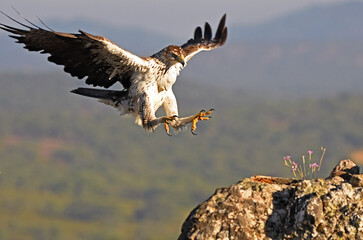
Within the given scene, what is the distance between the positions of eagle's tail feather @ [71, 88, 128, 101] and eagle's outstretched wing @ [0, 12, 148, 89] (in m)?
0.57

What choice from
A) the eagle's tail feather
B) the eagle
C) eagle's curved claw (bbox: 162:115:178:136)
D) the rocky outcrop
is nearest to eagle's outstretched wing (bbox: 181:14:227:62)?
the eagle

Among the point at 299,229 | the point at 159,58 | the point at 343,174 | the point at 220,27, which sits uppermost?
the point at 220,27

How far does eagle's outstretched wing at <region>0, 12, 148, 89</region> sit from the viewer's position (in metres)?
14.1

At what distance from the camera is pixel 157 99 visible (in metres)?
15.3

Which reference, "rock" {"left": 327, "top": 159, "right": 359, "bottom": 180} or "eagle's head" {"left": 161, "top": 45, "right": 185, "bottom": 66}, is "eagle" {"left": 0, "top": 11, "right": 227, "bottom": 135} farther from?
"rock" {"left": 327, "top": 159, "right": 359, "bottom": 180}

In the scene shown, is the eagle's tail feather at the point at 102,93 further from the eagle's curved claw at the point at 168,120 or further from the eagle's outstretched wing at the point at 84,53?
the eagle's curved claw at the point at 168,120

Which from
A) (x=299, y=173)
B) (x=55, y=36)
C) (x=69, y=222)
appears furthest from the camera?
(x=69, y=222)

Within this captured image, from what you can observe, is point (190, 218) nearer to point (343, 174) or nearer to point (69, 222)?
point (343, 174)

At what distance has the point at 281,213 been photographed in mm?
9719

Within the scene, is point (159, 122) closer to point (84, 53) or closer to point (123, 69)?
point (123, 69)

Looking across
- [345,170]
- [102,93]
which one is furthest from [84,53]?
[345,170]

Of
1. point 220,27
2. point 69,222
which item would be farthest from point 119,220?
point 220,27

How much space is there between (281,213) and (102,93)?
25.7 ft

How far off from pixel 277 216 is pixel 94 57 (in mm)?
6819
